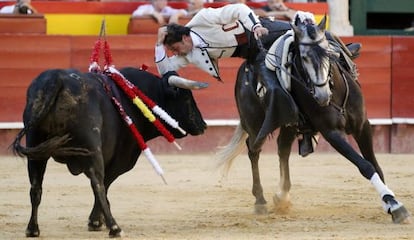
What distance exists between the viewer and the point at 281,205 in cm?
896

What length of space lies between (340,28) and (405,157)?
222cm

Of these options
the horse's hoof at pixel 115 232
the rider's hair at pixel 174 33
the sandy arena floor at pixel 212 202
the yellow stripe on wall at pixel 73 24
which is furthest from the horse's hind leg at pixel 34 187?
the yellow stripe on wall at pixel 73 24

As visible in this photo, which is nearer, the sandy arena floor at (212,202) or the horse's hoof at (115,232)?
the horse's hoof at (115,232)

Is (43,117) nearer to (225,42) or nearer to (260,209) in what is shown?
(225,42)

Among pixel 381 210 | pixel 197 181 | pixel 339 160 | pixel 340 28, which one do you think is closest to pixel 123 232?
pixel 381 210

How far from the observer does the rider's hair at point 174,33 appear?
8.57 m

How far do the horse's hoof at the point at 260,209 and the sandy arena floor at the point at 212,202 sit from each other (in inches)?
2.4

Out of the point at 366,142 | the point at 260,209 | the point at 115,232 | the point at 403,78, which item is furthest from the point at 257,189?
the point at 403,78

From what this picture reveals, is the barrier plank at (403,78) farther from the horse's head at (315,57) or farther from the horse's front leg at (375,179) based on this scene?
the horse's head at (315,57)

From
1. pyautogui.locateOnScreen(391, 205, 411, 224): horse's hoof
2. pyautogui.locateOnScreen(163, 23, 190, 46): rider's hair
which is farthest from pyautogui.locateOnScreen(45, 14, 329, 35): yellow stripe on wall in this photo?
→ pyautogui.locateOnScreen(391, 205, 411, 224): horse's hoof

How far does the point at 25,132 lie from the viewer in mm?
7203

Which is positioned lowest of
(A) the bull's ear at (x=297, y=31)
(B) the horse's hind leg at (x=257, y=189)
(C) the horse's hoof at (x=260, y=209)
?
(C) the horse's hoof at (x=260, y=209)

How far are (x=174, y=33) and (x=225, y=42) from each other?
41 centimetres

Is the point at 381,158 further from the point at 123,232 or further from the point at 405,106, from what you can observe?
the point at 123,232
